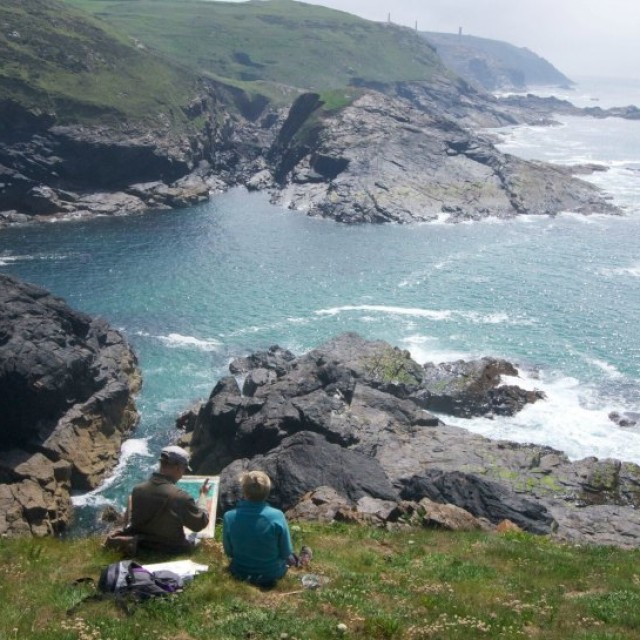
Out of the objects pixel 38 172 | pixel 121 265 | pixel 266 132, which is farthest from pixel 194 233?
pixel 266 132

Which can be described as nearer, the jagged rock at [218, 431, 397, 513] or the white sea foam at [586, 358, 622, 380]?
the jagged rock at [218, 431, 397, 513]

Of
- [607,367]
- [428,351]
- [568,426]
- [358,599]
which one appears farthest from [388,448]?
[358,599]

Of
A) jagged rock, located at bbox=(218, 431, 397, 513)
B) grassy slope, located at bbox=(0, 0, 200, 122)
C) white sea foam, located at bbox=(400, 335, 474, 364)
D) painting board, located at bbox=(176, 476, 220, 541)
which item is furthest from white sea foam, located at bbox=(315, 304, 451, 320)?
grassy slope, located at bbox=(0, 0, 200, 122)

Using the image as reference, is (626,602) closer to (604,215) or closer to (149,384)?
(149,384)

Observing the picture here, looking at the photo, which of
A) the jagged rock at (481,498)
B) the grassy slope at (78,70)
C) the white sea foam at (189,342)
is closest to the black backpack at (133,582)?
the jagged rock at (481,498)

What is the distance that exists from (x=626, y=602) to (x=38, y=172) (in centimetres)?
12258

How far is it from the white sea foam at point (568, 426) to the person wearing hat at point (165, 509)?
40.4 meters

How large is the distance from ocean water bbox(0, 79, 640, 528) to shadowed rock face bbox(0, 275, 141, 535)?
2010 mm

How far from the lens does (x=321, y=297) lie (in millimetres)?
83000

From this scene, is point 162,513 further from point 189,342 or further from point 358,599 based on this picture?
point 189,342

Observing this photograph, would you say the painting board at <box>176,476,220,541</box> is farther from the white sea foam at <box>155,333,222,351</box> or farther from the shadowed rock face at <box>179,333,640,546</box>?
the white sea foam at <box>155,333,222,351</box>

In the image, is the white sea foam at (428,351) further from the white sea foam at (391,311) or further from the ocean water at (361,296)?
the white sea foam at (391,311)

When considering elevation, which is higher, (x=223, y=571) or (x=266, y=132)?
(x=266, y=132)

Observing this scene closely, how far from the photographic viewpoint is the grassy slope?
134250mm
